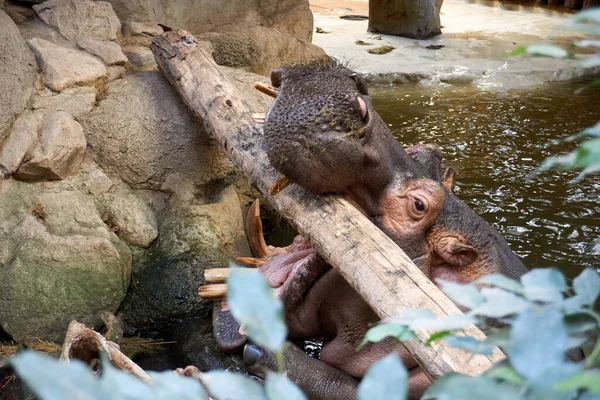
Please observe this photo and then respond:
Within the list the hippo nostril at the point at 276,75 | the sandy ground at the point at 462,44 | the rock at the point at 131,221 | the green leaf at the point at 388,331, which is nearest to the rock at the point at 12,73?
the rock at the point at 131,221

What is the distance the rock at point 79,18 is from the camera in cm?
394

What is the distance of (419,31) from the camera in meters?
10.9

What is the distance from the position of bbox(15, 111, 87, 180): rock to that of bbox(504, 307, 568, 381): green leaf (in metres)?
2.89

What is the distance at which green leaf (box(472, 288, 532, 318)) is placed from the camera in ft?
2.29

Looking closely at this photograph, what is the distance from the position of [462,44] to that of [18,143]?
325 inches

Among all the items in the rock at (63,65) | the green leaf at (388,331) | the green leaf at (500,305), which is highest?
the green leaf at (500,305)

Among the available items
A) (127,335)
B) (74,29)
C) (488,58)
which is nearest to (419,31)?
(488,58)

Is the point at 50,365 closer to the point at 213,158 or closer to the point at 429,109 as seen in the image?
the point at 213,158

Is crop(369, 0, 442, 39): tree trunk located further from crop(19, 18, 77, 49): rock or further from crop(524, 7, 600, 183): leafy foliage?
crop(524, 7, 600, 183): leafy foliage

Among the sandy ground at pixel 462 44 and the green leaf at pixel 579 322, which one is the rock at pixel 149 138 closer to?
the green leaf at pixel 579 322

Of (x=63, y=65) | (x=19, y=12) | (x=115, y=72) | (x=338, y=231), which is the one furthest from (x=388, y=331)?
(x=19, y=12)

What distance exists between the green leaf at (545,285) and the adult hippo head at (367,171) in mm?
1491

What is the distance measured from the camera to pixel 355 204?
2461mm

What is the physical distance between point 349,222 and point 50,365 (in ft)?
5.91
